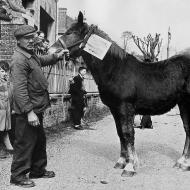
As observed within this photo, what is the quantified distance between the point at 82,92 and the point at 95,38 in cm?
604

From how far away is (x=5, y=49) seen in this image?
8.27 metres

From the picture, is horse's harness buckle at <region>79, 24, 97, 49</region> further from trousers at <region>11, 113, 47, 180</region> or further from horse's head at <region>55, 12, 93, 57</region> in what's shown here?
trousers at <region>11, 113, 47, 180</region>

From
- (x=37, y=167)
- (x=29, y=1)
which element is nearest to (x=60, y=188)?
(x=37, y=167)

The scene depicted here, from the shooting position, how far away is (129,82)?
571 centimetres

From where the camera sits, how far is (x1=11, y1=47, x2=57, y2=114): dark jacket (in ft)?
15.4

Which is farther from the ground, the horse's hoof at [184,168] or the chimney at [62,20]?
the chimney at [62,20]

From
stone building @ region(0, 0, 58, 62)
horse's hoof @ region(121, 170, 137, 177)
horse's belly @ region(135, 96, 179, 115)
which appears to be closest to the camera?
horse's hoof @ region(121, 170, 137, 177)

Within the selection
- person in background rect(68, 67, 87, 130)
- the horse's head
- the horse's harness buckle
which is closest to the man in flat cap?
the horse's head

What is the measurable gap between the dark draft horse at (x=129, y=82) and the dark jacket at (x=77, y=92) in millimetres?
5723

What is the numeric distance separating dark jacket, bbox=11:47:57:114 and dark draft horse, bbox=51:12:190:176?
37.6 inches

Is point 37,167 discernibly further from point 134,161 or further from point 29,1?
point 29,1

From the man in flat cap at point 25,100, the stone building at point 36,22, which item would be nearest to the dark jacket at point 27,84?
the man in flat cap at point 25,100

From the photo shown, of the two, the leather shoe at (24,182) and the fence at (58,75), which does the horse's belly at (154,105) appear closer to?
the leather shoe at (24,182)

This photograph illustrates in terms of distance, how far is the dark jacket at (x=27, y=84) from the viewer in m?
4.69
